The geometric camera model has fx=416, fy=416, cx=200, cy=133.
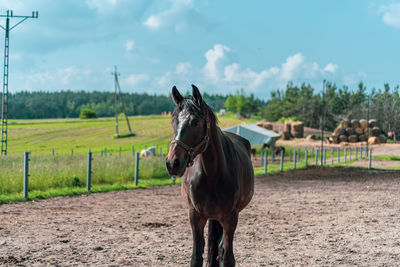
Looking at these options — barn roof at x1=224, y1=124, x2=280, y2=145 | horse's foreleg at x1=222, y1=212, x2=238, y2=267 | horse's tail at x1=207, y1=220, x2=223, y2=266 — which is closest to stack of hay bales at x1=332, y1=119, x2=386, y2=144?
barn roof at x1=224, y1=124, x2=280, y2=145

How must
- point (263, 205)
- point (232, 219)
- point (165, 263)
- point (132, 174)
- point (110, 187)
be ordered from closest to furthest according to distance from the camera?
point (232, 219)
point (165, 263)
point (263, 205)
point (110, 187)
point (132, 174)

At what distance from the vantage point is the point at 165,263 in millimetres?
5492

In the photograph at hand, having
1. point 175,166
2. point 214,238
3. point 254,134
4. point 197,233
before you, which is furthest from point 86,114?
point 175,166

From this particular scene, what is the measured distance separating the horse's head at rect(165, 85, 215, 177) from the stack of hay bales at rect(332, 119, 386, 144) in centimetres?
4673

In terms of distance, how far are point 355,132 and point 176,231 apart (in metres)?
45.1

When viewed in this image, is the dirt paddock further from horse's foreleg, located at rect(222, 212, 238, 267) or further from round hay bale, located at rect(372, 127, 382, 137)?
round hay bale, located at rect(372, 127, 382, 137)

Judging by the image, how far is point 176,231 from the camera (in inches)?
301

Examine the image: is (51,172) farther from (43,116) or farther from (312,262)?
(43,116)

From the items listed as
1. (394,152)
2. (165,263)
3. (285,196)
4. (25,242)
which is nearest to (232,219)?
(165,263)

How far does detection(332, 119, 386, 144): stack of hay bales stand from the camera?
154ft

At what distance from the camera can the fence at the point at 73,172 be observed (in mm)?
12623

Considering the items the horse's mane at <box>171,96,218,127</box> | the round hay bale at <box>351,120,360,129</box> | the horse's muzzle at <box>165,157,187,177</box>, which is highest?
the round hay bale at <box>351,120,360,129</box>

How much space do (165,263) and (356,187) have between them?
11.6 meters

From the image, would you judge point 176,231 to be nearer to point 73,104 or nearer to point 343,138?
point 343,138
